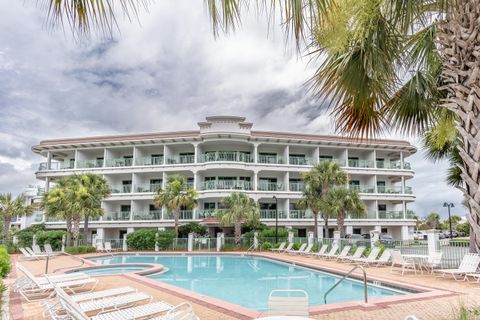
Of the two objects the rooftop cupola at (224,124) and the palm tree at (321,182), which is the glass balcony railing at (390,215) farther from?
the rooftop cupola at (224,124)

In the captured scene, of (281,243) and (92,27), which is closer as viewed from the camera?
(92,27)

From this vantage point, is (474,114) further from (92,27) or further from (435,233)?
(435,233)

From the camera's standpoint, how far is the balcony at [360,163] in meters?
36.8

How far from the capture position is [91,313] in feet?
26.5

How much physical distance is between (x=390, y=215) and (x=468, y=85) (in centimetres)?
3516

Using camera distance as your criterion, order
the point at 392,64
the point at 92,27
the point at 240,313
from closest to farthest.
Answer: the point at 92,27
the point at 392,64
the point at 240,313

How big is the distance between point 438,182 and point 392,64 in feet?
44.8

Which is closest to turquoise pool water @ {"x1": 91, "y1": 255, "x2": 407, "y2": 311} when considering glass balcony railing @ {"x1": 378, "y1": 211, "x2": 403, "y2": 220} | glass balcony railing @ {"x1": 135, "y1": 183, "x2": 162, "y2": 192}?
glass balcony railing @ {"x1": 135, "y1": 183, "x2": 162, "y2": 192}

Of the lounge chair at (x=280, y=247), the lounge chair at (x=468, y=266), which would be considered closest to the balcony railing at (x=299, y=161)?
the lounge chair at (x=280, y=247)

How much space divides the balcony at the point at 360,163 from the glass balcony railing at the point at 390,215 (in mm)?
4970

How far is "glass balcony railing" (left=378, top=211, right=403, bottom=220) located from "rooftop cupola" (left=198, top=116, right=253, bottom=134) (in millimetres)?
16197

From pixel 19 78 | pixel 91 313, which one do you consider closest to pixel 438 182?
pixel 91 313

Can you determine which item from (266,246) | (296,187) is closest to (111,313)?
(266,246)

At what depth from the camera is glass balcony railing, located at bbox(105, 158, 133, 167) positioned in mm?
35531
